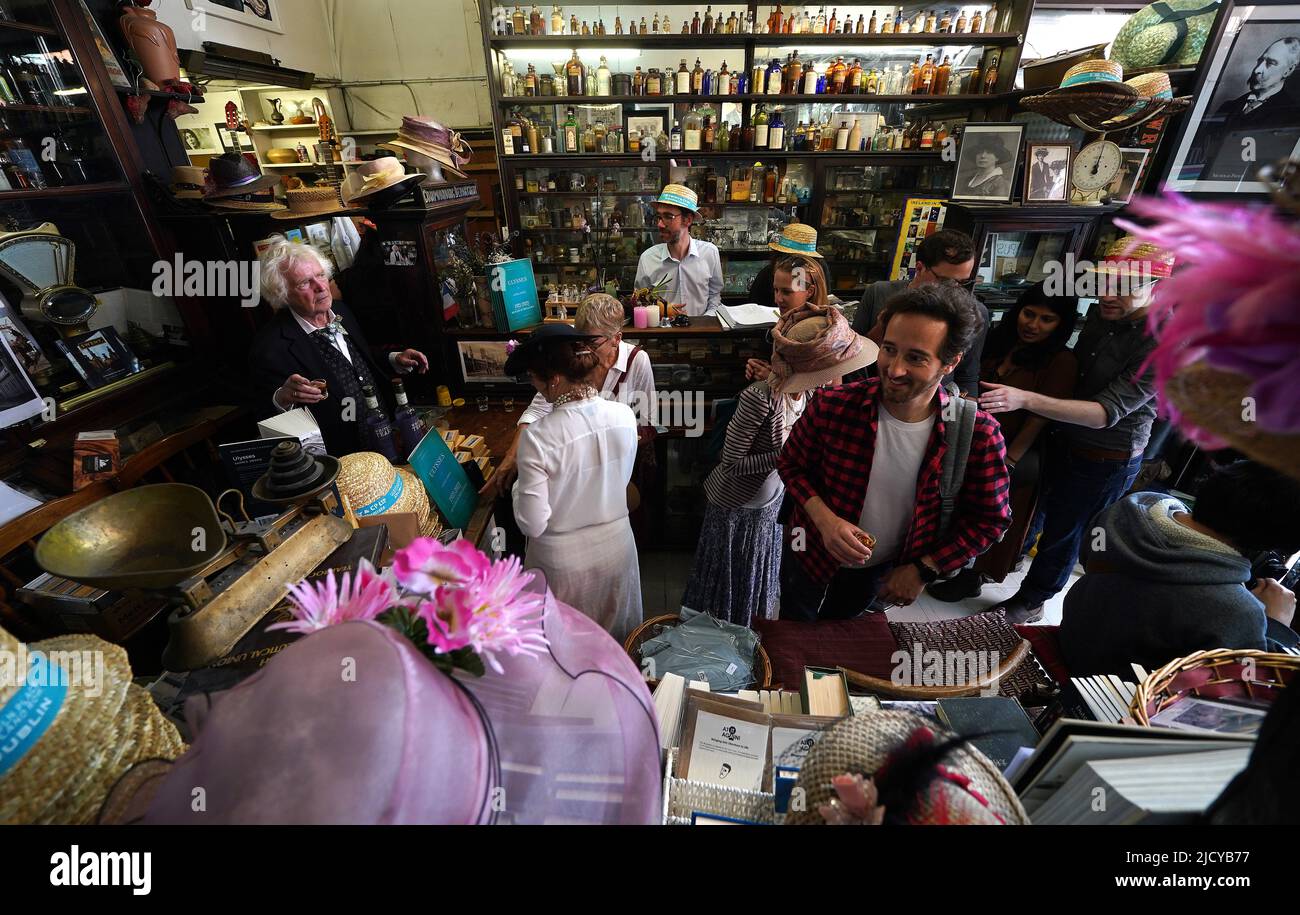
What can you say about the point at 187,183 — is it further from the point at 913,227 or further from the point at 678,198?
the point at 913,227

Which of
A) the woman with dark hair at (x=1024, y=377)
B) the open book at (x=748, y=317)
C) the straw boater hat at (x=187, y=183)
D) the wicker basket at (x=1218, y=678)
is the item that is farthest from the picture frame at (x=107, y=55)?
the woman with dark hair at (x=1024, y=377)

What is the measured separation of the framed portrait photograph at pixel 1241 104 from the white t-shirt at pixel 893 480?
148 inches

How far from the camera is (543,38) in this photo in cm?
501

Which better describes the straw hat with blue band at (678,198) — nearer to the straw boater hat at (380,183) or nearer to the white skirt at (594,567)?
the straw boater hat at (380,183)

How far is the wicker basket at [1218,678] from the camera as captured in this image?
105 cm

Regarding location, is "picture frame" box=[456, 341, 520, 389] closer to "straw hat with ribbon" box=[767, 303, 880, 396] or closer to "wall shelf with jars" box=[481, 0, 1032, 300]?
"straw hat with ribbon" box=[767, 303, 880, 396]

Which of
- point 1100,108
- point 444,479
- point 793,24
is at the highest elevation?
point 793,24

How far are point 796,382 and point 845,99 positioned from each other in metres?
4.82

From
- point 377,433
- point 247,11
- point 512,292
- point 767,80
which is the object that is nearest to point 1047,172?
point 767,80

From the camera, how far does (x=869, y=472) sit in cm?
194

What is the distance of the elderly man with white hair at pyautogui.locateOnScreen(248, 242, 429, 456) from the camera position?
7.78ft

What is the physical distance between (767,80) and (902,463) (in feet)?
16.6

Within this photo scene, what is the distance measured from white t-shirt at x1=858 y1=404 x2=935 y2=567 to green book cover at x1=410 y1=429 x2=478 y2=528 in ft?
5.47
